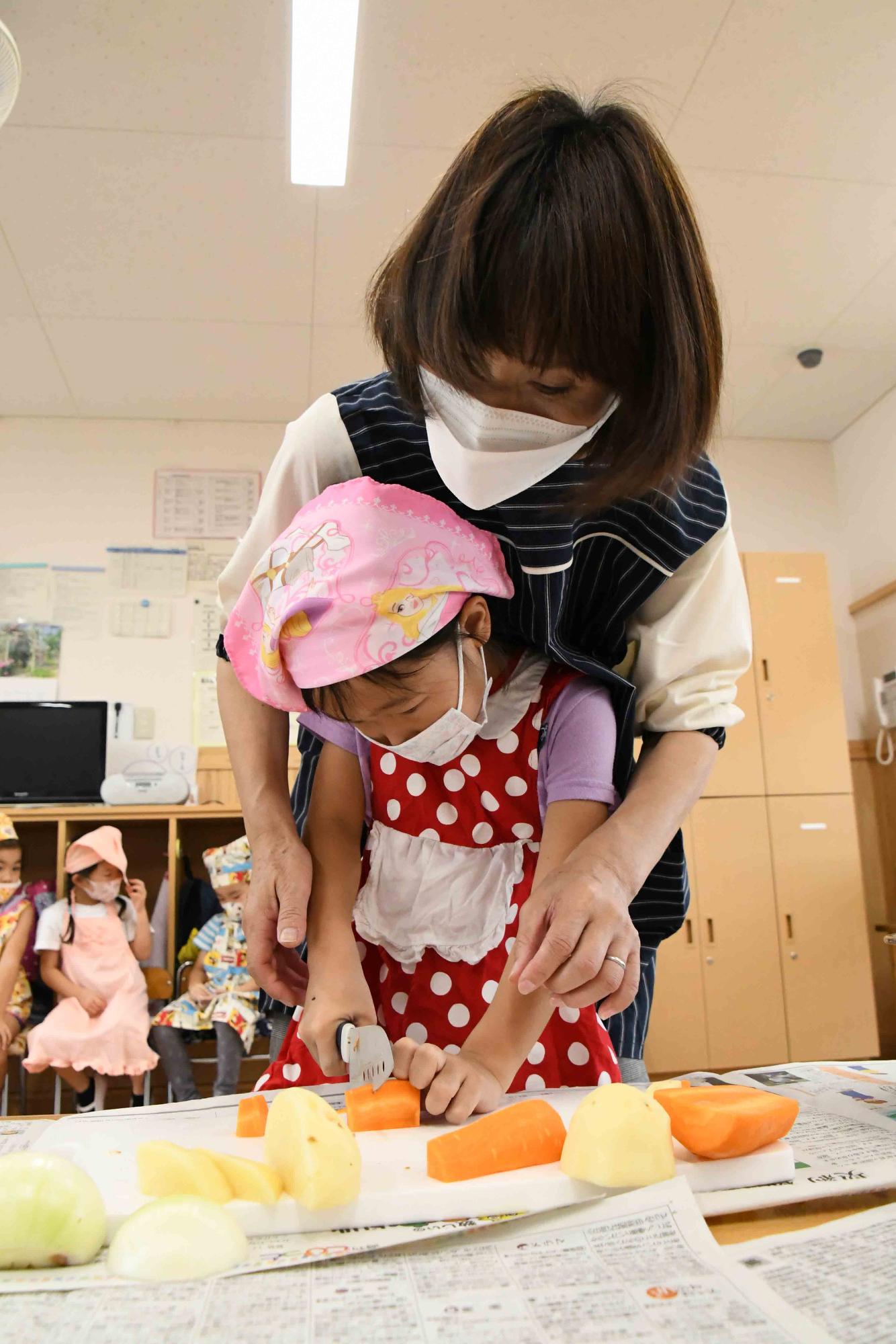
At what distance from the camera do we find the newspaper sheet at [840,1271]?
45cm

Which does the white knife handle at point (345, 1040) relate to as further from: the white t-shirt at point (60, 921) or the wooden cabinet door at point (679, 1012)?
the wooden cabinet door at point (679, 1012)

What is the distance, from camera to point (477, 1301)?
483 millimetres

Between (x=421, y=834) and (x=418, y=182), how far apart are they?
2334 mm

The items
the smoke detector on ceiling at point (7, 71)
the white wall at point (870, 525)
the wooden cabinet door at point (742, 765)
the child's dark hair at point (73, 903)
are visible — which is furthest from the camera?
the white wall at point (870, 525)

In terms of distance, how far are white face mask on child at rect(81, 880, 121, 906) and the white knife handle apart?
8.15ft

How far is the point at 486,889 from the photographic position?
3.12 ft

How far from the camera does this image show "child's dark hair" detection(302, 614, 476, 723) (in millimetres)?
852

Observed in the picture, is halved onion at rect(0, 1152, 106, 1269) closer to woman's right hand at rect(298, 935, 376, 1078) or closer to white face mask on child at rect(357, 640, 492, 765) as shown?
woman's right hand at rect(298, 935, 376, 1078)

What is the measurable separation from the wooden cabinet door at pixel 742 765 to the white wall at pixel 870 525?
29.8 inches

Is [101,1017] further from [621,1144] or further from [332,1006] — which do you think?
[621,1144]

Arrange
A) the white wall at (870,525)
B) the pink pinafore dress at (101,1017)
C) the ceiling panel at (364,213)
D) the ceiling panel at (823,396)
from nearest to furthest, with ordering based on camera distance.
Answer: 1. the ceiling panel at (364,213)
2. the pink pinafore dress at (101,1017)
3. the ceiling panel at (823,396)
4. the white wall at (870,525)

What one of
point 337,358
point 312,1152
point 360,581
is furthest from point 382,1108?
point 337,358

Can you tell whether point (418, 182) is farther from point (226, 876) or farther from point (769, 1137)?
point (769, 1137)

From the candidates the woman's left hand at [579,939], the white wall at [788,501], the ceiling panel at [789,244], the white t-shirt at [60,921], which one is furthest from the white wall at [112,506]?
the woman's left hand at [579,939]
